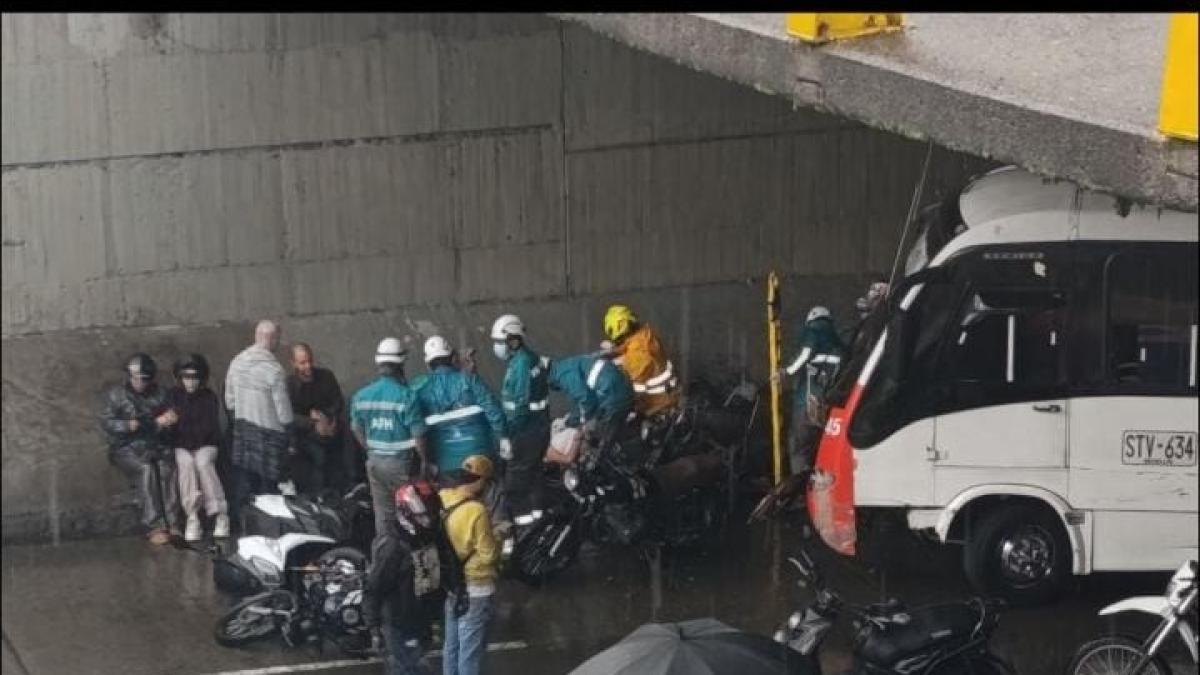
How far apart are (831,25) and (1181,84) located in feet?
8.57

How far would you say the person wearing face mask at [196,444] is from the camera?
584 inches

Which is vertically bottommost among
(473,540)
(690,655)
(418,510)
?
Result: (690,655)

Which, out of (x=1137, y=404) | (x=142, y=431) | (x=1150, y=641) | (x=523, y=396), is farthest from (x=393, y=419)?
(x=1150, y=641)

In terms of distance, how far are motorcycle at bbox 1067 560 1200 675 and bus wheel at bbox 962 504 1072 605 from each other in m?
2.02

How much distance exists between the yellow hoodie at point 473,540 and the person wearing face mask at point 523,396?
3.07 m

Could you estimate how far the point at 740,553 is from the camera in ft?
48.2

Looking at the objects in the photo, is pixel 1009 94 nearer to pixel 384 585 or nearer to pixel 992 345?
pixel 992 345

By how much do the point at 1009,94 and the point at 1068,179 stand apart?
2.11ft

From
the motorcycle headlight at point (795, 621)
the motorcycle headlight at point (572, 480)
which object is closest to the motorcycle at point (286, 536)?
the motorcycle headlight at point (572, 480)

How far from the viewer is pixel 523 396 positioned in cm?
1475

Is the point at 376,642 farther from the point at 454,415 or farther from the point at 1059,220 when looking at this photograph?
the point at 1059,220

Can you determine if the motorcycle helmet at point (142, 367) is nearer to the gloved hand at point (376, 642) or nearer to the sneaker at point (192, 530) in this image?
the sneaker at point (192, 530)

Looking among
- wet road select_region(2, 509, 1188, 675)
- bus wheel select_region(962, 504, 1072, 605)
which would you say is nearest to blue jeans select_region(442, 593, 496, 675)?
wet road select_region(2, 509, 1188, 675)

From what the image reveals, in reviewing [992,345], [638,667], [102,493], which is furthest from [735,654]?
[102,493]
